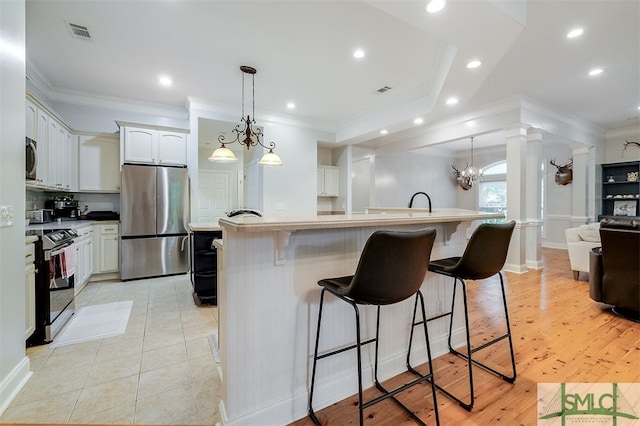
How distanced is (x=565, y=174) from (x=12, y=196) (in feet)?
31.1

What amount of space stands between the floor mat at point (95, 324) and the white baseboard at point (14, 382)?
0.48 meters

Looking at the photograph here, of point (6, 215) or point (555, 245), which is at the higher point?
point (6, 215)

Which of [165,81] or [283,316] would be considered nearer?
[283,316]

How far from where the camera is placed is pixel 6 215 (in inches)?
68.1

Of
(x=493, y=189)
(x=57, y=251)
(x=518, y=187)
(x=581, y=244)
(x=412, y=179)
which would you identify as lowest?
(x=581, y=244)

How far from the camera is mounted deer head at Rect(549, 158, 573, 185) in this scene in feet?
22.5

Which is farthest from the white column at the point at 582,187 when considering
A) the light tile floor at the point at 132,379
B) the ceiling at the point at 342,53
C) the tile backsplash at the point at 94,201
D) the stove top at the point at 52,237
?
the tile backsplash at the point at 94,201

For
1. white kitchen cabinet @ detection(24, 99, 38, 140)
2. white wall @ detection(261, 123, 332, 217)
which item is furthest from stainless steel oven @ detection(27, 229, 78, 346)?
white wall @ detection(261, 123, 332, 217)

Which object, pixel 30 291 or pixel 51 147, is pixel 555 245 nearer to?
pixel 30 291

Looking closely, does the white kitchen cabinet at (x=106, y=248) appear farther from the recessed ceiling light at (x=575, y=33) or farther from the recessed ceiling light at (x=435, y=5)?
the recessed ceiling light at (x=575, y=33)

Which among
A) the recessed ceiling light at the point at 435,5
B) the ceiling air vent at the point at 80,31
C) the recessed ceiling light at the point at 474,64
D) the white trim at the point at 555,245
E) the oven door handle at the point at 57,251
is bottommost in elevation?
the white trim at the point at 555,245

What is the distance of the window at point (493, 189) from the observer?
8547 mm

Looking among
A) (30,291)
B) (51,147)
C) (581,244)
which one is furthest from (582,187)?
(51,147)

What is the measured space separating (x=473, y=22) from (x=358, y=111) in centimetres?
318
